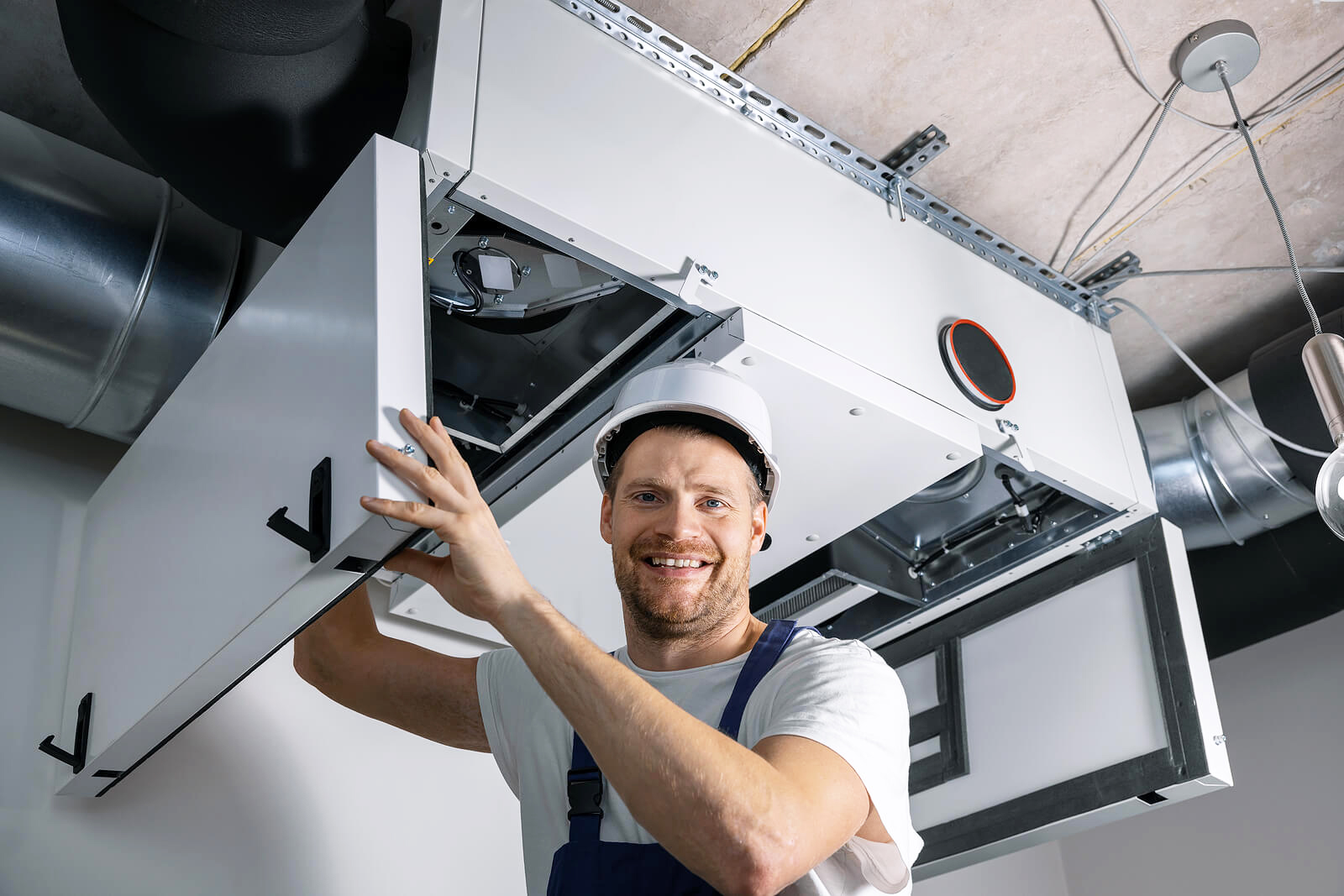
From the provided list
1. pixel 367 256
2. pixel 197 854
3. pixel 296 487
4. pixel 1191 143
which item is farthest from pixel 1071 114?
pixel 197 854

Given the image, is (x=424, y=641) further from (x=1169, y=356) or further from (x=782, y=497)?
(x=1169, y=356)

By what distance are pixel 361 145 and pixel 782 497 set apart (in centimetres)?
79

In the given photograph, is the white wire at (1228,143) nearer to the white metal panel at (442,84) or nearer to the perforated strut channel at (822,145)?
the perforated strut channel at (822,145)

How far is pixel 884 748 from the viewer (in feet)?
3.46

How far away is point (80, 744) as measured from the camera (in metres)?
1.48

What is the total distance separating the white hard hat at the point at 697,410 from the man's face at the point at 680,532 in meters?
0.03

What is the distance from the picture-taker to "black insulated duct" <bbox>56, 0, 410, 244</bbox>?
1217 mm

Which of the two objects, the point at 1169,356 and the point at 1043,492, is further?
the point at 1169,356

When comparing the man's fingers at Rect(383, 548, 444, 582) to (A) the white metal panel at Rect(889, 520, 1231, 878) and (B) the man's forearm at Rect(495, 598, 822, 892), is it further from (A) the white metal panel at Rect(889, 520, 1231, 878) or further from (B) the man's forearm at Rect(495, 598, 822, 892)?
(A) the white metal panel at Rect(889, 520, 1231, 878)

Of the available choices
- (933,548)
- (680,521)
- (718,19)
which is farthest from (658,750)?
(933,548)

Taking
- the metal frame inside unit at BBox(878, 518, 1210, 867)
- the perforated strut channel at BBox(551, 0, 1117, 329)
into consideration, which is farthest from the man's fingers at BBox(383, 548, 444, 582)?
the metal frame inside unit at BBox(878, 518, 1210, 867)

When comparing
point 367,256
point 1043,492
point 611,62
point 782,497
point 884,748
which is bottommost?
point 884,748

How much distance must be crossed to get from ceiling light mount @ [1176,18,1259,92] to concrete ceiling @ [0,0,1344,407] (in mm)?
18

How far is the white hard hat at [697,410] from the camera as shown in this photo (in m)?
1.29
